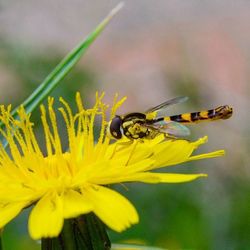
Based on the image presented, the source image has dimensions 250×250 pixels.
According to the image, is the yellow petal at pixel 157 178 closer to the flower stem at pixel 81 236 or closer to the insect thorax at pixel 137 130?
the flower stem at pixel 81 236

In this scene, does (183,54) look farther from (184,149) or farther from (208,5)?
(208,5)

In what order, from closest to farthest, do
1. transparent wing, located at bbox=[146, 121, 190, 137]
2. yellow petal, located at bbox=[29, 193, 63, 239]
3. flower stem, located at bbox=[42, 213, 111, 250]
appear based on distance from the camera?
yellow petal, located at bbox=[29, 193, 63, 239] < flower stem, located at bbox=[42, 213, 111, 250] < transparent wing, located at bbox=[146, 121, 190, 137]

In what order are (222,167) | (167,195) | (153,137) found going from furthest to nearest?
(222,167) → (167,195) → (153,137)

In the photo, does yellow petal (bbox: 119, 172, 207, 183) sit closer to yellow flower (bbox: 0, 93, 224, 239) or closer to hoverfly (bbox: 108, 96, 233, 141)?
yellow flower (bbox: 0, 93, 224, 239)

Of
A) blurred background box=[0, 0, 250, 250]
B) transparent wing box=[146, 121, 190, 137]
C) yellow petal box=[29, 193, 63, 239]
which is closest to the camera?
yellow petal box=[29, 193, 63, 239]

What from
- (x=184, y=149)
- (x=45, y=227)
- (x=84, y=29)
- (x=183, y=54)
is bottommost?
(x=45, y=227)

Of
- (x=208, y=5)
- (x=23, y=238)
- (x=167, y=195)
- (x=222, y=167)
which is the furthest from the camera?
(x=208, y=5)

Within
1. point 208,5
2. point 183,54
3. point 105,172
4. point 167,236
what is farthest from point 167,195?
point 208,5

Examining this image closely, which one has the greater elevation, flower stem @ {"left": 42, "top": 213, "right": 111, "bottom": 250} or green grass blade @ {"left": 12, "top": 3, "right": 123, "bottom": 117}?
green grass blade @ {"left": 12, "top": 3, "right": 123, "bottom": 117}

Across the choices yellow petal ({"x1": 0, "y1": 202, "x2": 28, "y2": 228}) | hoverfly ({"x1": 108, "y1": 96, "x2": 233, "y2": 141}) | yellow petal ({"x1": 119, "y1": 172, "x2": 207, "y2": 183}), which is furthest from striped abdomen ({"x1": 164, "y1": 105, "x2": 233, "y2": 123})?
yellow petal ({"x1": 0, "y1": 202, "x2": 28, "y2": 228})
